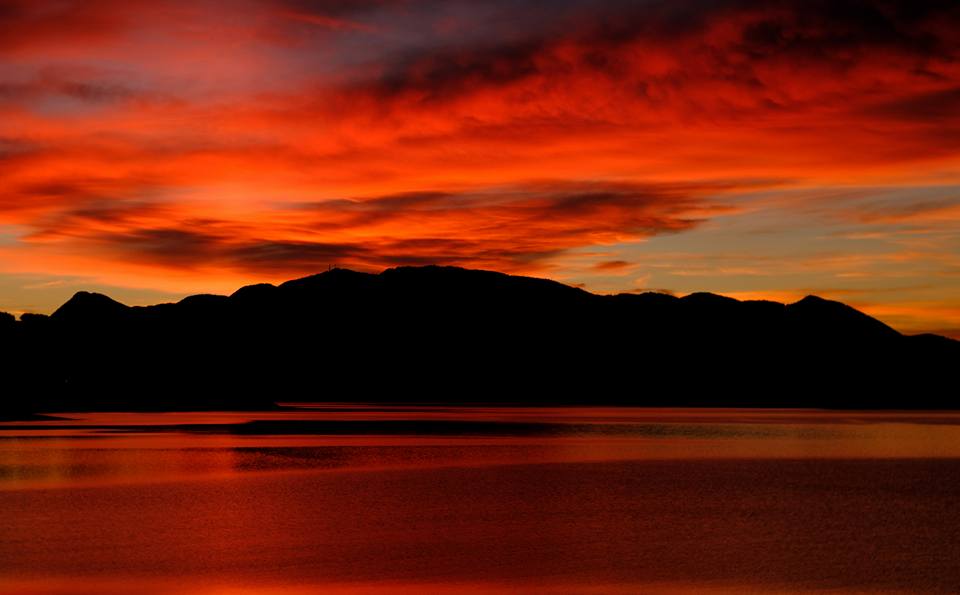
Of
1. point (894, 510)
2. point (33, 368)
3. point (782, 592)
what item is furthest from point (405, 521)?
point (33, 368)

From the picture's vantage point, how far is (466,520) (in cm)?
3600

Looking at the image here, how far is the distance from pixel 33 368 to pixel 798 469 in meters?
166

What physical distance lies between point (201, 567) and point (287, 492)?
18.4 metres

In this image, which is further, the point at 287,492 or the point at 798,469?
the point at 798,469

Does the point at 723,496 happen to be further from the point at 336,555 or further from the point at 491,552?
the point at 336,555

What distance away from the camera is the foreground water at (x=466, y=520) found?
83.6ft

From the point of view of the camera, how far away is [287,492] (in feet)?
147

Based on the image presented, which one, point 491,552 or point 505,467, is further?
point 505,467

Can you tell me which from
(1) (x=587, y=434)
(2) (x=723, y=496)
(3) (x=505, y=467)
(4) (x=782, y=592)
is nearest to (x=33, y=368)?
(1) (x=587, y=434)

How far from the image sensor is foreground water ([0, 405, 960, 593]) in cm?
2547

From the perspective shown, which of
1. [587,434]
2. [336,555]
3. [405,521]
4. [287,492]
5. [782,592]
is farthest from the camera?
[587,434]

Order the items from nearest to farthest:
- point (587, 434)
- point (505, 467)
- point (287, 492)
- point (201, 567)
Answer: point (201, 567) < point (287, 492) < point (505, 467) < point (587, 434)

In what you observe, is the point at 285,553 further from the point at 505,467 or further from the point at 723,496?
the point at 505,467

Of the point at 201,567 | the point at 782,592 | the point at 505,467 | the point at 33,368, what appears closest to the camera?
the point at 782,592
